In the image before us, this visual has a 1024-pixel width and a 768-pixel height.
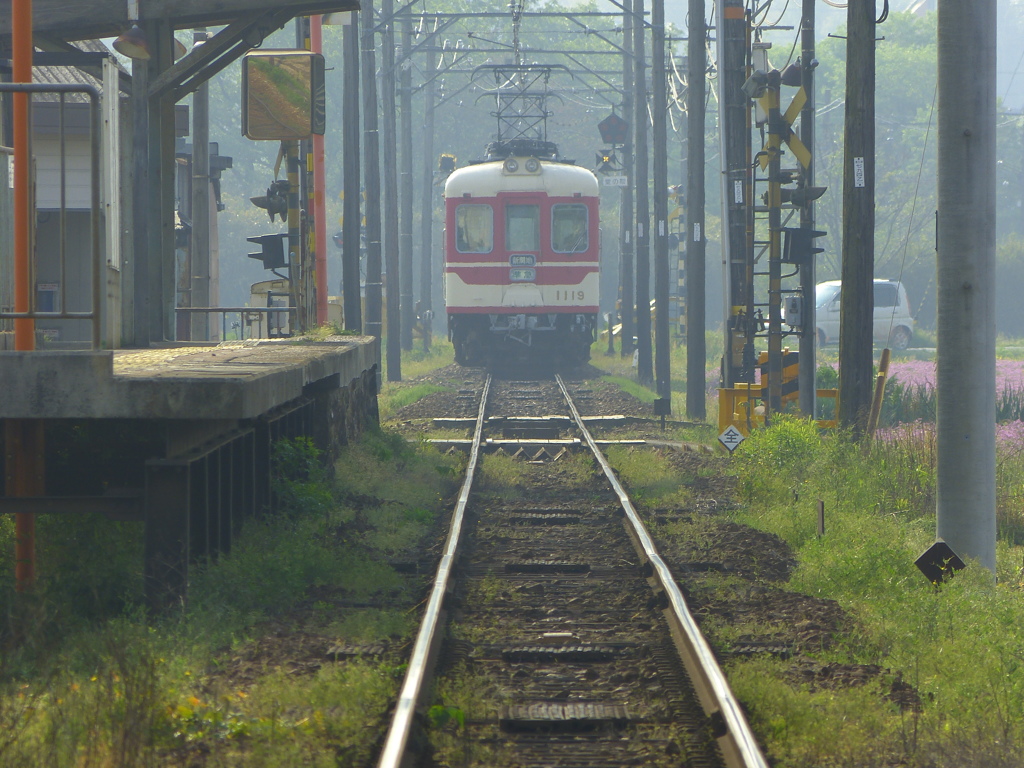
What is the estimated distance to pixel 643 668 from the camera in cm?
557

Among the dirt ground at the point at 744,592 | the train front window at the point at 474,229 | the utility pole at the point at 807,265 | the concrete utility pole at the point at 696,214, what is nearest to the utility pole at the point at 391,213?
the train front window at the point at 474,229

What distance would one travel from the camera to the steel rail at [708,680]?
436 centimetres

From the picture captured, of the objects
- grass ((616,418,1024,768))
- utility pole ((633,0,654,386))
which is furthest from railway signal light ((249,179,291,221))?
utility pole ((633,0,654,386))

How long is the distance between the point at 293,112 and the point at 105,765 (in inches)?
337

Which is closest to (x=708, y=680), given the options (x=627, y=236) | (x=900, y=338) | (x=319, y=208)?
(x=319, y=208)

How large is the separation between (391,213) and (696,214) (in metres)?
9.52

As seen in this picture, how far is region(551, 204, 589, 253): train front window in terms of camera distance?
23016 millimetres

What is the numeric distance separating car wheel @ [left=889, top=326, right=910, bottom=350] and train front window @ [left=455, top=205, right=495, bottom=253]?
19.6 meters

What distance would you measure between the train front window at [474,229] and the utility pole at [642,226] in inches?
135

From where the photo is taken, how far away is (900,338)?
129ft

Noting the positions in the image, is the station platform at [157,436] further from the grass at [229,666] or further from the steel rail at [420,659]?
the steel rail at [420,659]

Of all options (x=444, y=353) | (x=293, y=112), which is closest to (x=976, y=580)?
(x=293, y=112)

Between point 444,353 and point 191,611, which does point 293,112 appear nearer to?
point 191,611

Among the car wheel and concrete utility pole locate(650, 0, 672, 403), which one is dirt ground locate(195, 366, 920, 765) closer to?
concrete utility pole locate(650, 0, 672, 403)
